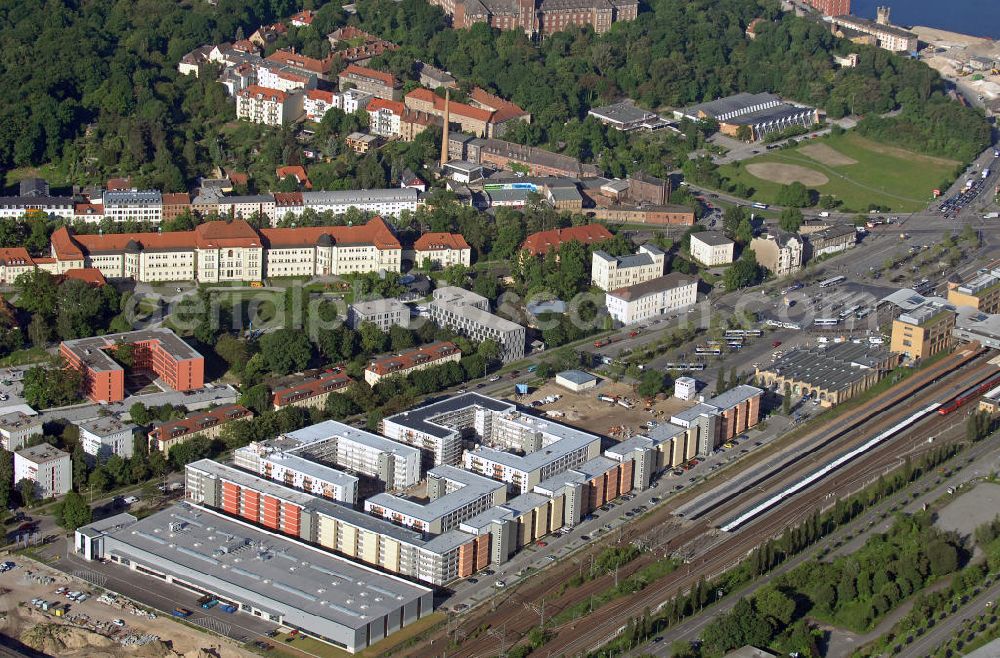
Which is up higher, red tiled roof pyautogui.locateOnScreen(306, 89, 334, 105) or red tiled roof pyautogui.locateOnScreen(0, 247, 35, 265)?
red tiled roof pyautogui.locateOnScreen(306, 89, 334, 105)

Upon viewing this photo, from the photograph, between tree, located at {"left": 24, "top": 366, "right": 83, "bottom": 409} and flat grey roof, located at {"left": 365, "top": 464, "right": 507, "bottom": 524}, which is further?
tree, located at {"left": 24, "top": 366, "right": 83, "bottom": 409}

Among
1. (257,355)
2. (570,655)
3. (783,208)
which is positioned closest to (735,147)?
(783,208)

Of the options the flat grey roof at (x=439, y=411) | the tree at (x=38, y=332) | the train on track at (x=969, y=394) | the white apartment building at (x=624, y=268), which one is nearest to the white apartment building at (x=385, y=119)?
the white apartment building at (x=624, y=268)

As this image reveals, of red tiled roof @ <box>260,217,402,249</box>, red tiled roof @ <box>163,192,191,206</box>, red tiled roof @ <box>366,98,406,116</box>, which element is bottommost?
red tiled roof @ <box>260,217,402,249</box>

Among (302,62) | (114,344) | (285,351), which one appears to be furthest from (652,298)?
(302,62)

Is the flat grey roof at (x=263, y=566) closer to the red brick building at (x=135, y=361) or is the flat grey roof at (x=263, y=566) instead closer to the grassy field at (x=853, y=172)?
the red brick building at (x=135, y=361)

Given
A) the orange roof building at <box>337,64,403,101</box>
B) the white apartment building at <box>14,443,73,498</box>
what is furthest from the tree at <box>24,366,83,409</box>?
the orange roof building at <box>337,64,403,101</box>

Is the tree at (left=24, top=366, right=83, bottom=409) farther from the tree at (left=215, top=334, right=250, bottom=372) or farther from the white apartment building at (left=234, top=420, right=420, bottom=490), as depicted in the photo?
the white apartment building at (left=234, top=420, right=420, bottom=490)

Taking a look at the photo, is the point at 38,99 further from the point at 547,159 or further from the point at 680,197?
the point at 680,197
